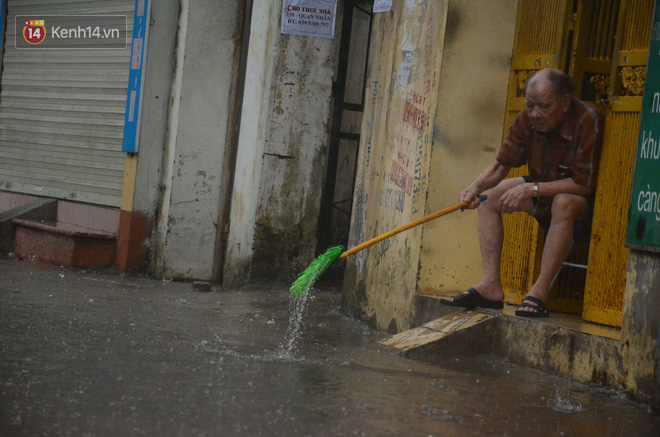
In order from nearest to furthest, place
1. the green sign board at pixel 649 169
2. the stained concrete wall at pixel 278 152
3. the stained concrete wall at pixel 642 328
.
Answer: the stained concrete wall at pixel 642 328 → the green sign board at pixel 649 169 → the stained concrete wall at pixel 278 152

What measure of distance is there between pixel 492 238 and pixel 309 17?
350 centimetres

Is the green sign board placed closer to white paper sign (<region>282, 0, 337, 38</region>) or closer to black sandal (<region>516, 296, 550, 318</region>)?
black sandal (<region>516, 296, 550, 318</region>)

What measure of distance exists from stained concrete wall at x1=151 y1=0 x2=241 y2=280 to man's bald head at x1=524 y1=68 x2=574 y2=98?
435 cm

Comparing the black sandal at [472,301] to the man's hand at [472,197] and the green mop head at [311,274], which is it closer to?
the man's hand at [472,197]

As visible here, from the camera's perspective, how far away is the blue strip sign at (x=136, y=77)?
8953 mm

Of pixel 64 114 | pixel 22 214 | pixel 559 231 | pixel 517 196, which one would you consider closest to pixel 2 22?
Result: pixel 64 114

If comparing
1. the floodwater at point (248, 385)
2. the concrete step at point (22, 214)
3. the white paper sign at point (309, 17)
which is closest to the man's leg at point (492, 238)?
the floodwater at point (248, 385)

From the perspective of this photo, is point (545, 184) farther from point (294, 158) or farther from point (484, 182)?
point (294, 158)

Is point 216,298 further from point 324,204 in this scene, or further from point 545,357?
point 545,357

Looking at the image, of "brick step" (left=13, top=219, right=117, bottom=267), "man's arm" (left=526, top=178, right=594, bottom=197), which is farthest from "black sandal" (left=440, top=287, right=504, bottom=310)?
"brick step" (left=13, top=219, right=117, bottom=267)

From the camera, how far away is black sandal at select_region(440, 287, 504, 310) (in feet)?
17.8

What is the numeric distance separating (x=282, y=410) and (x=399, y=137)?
10.6 ft

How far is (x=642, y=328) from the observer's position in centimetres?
435

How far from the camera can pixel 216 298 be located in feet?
24.7
